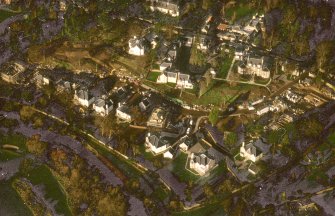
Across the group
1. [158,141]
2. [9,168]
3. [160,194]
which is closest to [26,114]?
[9,168]

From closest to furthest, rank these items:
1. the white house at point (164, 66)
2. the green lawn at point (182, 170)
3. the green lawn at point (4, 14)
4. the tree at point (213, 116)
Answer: the green lawn at point (182, 170)
the tree at point (213, 116)
the white house at point (164, 66)
the green lawn at point (4, 14)

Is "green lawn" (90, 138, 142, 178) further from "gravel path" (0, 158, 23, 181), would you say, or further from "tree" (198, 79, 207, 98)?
"tree" (198, 79, 207, 98)

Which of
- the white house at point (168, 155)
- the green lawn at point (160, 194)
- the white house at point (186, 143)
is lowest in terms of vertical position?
the green lawn at point (160, 194)

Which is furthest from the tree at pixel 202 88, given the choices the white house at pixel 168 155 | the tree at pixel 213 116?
the white house at pixel 168 155

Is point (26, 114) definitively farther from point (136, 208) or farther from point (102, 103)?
point (136, 208)

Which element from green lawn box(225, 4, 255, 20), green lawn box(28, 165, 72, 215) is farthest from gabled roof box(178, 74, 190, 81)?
green lawn box(28, 165, 72, 215)

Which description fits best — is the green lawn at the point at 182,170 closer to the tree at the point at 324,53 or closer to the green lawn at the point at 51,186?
the green lawn at the point at 51,186
